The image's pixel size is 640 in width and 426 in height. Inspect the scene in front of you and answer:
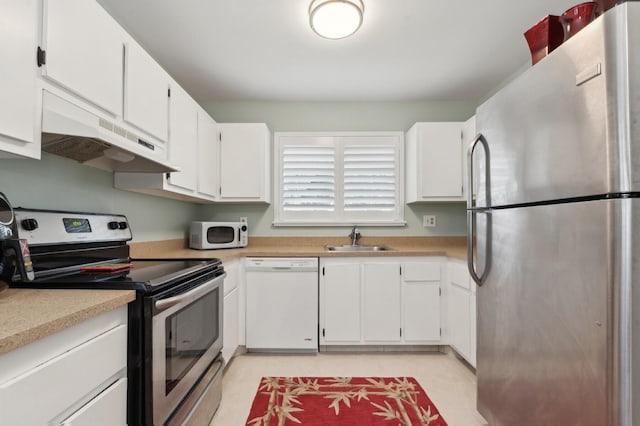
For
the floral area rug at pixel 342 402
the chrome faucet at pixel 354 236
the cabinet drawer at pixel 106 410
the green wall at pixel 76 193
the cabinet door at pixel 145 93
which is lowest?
the floral area rug at pixel 342 402

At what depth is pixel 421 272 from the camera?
2.65m

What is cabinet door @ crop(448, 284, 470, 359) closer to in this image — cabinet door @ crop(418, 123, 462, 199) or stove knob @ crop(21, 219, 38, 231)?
cabinet door @ crop(418, 123, 462, 199)

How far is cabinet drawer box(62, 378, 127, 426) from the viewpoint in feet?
2.71

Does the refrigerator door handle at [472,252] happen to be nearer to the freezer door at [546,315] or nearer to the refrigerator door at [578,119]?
the freezer door at [546,315]

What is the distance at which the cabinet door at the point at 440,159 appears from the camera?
2.90 metres

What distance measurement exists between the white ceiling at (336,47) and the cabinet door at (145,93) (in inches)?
16.2

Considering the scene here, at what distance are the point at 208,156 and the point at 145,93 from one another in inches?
40.0

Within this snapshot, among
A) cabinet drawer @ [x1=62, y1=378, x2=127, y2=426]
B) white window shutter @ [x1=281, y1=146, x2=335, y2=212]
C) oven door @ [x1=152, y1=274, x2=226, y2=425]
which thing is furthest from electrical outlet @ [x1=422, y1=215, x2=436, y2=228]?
cabinet drawer @ [x1=62, y1=378, x2=127, y2=426]

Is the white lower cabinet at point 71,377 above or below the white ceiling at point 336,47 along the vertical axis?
below

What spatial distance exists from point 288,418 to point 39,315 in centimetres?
146

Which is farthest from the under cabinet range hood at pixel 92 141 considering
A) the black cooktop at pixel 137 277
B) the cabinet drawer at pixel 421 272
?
the cabinet drawer at pixel 421 272

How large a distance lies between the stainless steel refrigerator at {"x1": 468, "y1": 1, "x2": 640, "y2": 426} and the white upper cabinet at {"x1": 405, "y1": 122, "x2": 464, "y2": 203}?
4.54ft

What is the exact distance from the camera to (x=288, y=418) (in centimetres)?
179

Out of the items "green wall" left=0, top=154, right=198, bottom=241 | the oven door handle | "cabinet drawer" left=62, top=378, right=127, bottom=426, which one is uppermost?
"green wall" left=0, top=154, right=198, bottom=241
